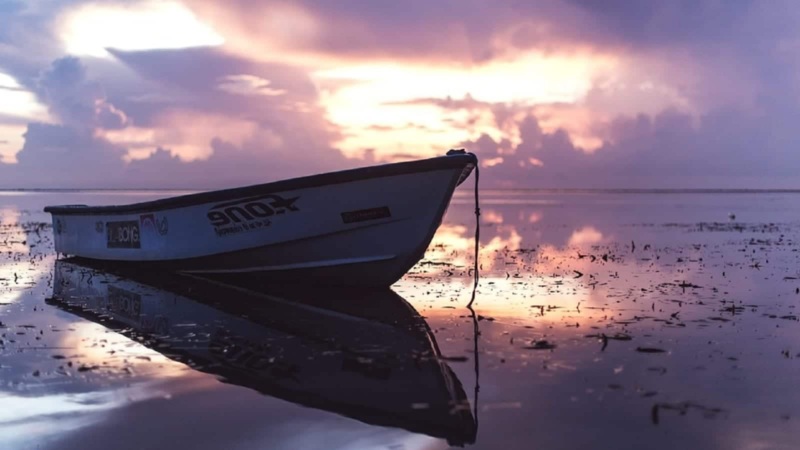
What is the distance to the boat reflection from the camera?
226 inches

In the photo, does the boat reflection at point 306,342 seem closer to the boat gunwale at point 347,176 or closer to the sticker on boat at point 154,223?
the sticker on boat at point 154,223

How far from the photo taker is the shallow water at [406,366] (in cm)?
506

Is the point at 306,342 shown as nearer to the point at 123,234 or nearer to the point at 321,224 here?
the point at 321,224

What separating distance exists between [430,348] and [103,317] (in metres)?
5.11

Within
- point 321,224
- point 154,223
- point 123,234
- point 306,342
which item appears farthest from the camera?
point 123,234

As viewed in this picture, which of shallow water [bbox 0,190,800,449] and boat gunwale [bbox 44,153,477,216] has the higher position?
boat gunwale [bbox 44,153,477,216]

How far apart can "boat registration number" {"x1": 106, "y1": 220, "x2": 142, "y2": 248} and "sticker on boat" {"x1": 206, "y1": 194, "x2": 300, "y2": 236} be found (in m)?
3.10

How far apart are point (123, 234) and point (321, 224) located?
6.54 m

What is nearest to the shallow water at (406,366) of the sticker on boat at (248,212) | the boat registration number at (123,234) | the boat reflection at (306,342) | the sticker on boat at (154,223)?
the boat reflection at (306,342)

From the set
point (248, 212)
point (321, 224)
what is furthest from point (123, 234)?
point (321, 224)

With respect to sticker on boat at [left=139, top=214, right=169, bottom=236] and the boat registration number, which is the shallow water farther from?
the boat registration number

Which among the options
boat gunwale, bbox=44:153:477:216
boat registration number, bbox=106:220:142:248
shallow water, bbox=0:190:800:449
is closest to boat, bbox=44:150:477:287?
boat gunwale, bbox=44:153:477:216

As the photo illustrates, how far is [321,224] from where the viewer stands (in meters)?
12.6

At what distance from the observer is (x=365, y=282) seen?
43.0ft
